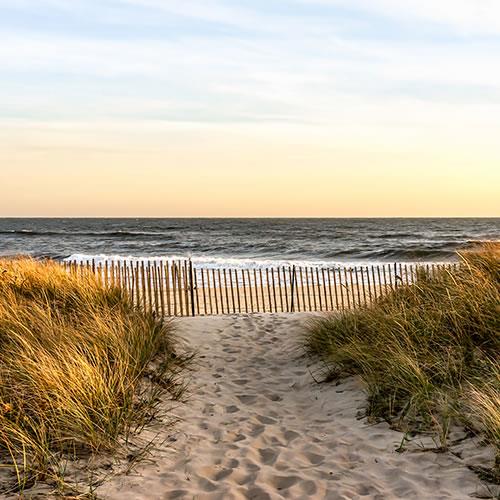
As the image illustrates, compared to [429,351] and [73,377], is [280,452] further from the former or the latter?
[429,351]

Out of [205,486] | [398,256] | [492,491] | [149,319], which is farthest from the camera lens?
[398,256]

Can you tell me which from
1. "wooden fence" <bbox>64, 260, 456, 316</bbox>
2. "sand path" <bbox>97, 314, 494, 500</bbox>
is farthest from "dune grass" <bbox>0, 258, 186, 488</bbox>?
"wooden fence" <bbox>64, 260, 456, 316</bbox>

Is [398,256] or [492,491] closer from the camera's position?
[492,491]

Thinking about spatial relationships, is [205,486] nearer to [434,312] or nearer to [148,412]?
[148,412]

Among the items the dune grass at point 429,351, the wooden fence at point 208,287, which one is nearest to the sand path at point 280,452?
the dune grass at point 429,351

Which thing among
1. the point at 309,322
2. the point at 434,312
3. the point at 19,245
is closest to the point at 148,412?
the point at 434,312

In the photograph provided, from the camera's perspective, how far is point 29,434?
14.8 ft

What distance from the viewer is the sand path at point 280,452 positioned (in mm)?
4219

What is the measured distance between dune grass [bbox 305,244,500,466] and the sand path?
1.03 ft

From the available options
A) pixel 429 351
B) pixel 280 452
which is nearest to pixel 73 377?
pixel 280 452

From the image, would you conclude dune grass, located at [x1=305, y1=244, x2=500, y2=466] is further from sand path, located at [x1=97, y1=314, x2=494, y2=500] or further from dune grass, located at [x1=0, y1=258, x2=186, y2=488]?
dune grass, located at [x1=0, y1=258, x2=186, y2=488]

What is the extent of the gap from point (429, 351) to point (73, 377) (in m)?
3.84

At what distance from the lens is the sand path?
13.8 ft

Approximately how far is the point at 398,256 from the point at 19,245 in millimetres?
32615
